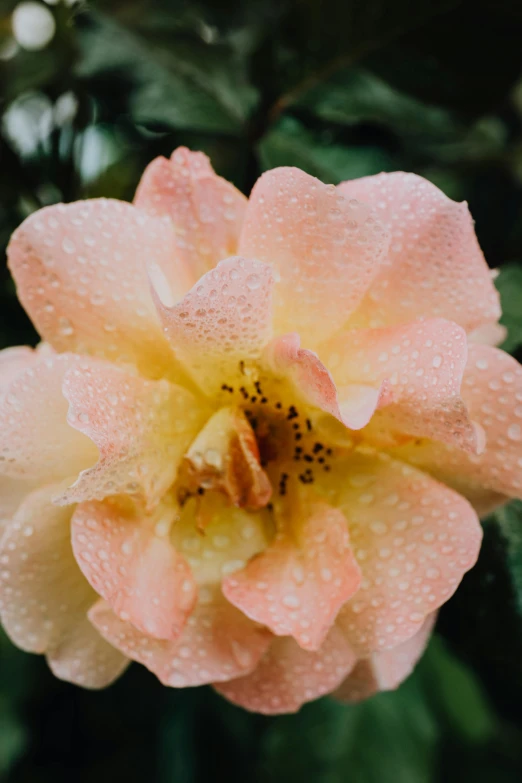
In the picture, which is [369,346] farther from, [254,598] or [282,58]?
[282,58]

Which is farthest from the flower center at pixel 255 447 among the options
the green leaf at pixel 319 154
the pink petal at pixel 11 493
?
the green leaf at pixel 319 154

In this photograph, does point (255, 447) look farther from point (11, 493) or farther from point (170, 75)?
point (170, 75)

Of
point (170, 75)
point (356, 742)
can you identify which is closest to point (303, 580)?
point (170, 75)

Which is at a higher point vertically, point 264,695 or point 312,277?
point 312,277

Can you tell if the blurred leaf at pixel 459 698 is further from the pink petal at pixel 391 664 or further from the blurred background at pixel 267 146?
the pink petal at pixel 391 664

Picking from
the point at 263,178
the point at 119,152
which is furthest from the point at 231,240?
the point at 119,152

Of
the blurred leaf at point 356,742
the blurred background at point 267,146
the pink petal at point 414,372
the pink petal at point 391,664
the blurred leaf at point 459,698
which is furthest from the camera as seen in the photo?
the blurred leaf at point 459,698

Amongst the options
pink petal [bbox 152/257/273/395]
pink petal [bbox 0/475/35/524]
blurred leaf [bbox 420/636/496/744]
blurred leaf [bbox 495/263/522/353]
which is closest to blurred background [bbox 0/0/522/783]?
blurred leaf [bbox 495/263/522/353]
